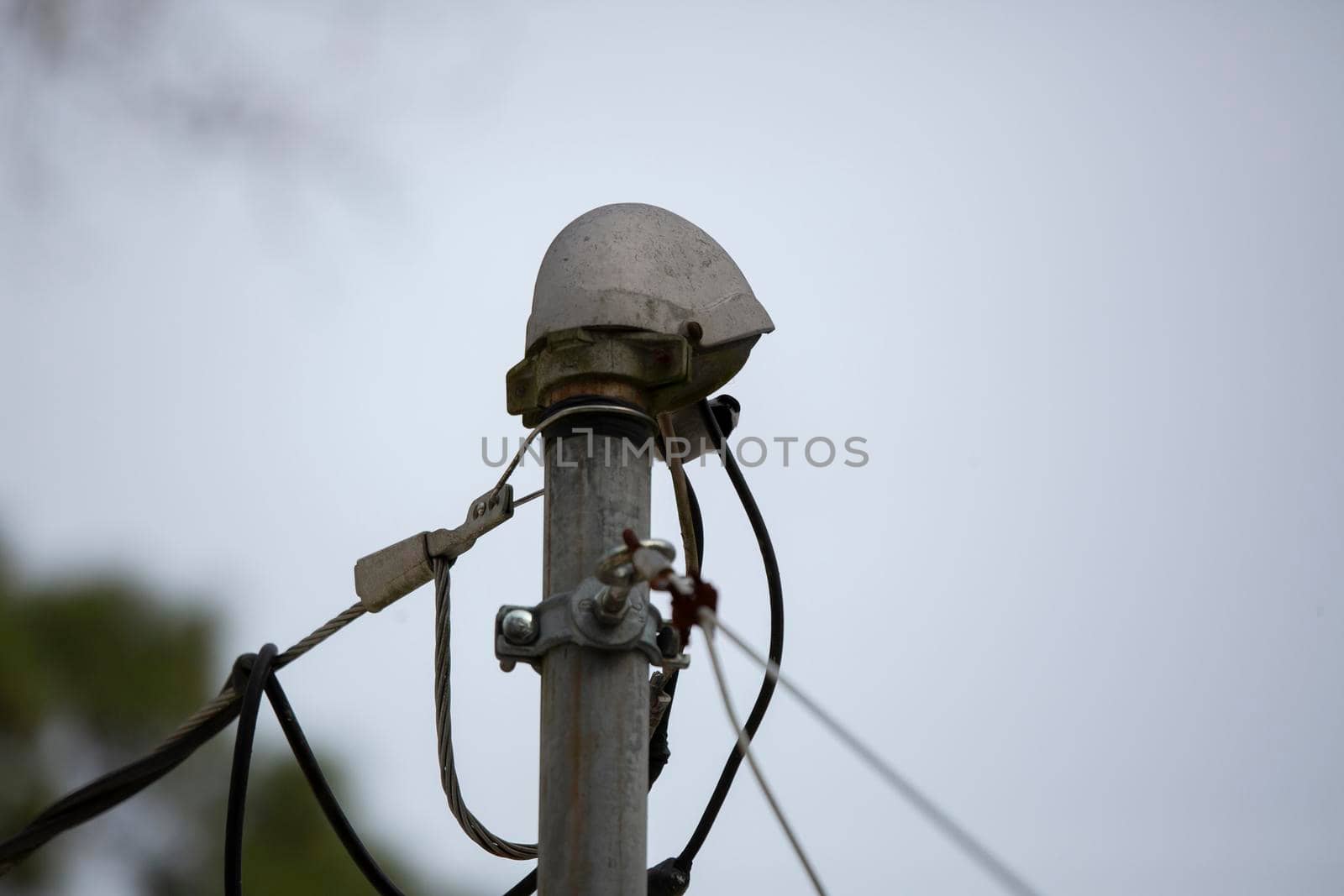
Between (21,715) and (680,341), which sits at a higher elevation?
(21,715)

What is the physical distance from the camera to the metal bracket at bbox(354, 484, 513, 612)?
173cm

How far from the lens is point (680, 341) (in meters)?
1.66

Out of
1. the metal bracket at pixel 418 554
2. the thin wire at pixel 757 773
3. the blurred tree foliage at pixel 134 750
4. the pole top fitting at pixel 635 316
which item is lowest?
the thin wire at pixel 757 773

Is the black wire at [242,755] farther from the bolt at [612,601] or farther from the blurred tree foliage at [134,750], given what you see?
the blurred tree foliage at [134,750]

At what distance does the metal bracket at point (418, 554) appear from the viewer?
1729mm

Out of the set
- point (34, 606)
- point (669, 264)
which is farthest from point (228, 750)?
point (669, 264)

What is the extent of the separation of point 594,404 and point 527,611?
0.25 meters

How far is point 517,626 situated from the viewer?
1505mm

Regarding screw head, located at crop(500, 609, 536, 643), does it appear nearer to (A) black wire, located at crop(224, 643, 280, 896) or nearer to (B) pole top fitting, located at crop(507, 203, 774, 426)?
(B) pole top fitting, located at crop(507, 203, 774, 426)

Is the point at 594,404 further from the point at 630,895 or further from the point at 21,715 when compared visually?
the point at 21,715

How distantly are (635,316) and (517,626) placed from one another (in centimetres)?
38

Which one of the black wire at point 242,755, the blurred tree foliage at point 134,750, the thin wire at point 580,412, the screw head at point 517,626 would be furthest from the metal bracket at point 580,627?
the blurred tree foliage at point 134,750

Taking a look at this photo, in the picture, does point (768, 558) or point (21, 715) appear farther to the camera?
point (21, 715)

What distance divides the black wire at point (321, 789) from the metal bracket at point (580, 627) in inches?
16.5
